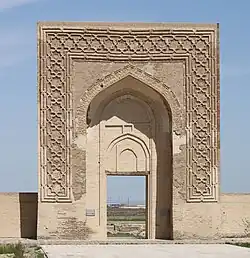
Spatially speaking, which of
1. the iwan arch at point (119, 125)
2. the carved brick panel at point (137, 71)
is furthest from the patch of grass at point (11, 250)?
the carved brick panel at point (137, 71)

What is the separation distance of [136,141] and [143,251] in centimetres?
533

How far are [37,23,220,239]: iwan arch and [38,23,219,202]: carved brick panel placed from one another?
0.08 ft

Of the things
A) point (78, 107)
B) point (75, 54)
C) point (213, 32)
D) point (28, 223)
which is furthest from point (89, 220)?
point (213, 32)

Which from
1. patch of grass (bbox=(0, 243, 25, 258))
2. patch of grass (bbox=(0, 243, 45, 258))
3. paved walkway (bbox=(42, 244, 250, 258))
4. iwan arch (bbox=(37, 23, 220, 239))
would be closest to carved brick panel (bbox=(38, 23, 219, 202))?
iwan arch (bbox=(37, 23, 220, 239))

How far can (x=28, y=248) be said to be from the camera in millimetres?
16938

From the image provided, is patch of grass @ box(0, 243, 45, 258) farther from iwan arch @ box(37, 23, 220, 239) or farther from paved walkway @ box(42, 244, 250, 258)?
iwan arch @ box(37, 23, 220, 239)

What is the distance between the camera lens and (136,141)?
67.4ft

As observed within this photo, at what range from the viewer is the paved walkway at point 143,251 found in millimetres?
14383

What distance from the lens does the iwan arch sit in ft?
63.8

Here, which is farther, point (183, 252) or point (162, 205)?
point (162, 205)

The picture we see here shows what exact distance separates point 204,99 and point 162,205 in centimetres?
300

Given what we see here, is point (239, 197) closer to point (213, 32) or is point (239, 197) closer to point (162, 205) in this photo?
point (162, 205)

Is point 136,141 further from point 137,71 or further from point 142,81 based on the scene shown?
point 137,71

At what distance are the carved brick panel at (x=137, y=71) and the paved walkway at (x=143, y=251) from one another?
235 centimetres
